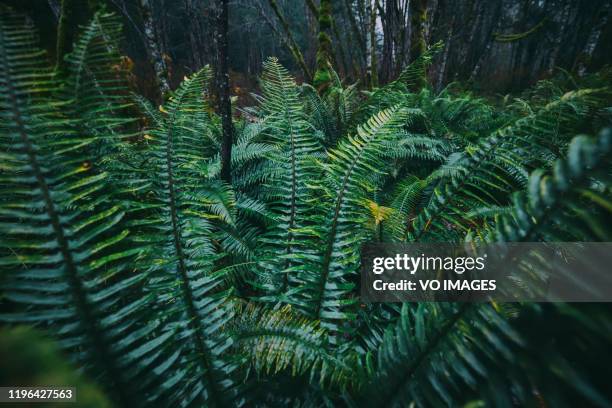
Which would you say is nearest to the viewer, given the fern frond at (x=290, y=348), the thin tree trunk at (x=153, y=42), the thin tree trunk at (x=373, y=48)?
the fern frond at (x=290, y=348)

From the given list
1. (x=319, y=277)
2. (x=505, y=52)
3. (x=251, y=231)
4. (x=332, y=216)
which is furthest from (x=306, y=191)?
(x=505, y=52)

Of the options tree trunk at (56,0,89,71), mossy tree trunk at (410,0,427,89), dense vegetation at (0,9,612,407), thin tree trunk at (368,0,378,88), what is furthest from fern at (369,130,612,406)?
thin tree trunk at (368,0,378,88)

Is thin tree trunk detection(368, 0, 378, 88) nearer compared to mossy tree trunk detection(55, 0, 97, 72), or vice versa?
mossy tree trunk detection(55, 0, 97, 72)

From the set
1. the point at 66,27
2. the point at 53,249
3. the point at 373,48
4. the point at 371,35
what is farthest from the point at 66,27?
the point at 371,35

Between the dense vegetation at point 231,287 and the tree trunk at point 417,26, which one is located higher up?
the tree trunk at point 417,26

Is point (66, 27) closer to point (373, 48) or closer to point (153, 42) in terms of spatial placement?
point (153, 42)

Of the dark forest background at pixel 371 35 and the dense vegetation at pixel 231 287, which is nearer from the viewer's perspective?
the dense vegetation at pixel 231 287

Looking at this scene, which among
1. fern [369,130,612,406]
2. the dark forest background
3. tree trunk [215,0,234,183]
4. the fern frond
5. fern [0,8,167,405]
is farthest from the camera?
the dark forest background

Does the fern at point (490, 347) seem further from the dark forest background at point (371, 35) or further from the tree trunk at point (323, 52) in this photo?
the tree trunk at point (323, 52)

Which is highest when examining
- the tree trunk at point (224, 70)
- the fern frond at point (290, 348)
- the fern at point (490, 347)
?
the tree trunk at point (224, 70)

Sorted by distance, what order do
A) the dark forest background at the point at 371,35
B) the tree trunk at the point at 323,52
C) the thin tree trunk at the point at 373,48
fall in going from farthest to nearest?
1. the thin tree trunk at the point at 373,48
2. the tree trunk at the point at 323,52
3. the dark forest background at the point at 371,35

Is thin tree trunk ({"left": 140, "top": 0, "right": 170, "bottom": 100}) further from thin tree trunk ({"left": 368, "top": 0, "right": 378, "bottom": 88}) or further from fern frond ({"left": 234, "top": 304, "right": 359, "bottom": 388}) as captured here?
fern frond ({"left": 234, "top": 304, "right": 359, "bottom": 388})

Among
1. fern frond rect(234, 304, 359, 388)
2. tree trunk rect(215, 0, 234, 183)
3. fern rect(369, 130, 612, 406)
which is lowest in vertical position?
fern frond rect(234, 304, 359, 388)

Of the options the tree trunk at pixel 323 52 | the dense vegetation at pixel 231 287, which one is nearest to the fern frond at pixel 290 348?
the dense vegetation at pixel 231 287
